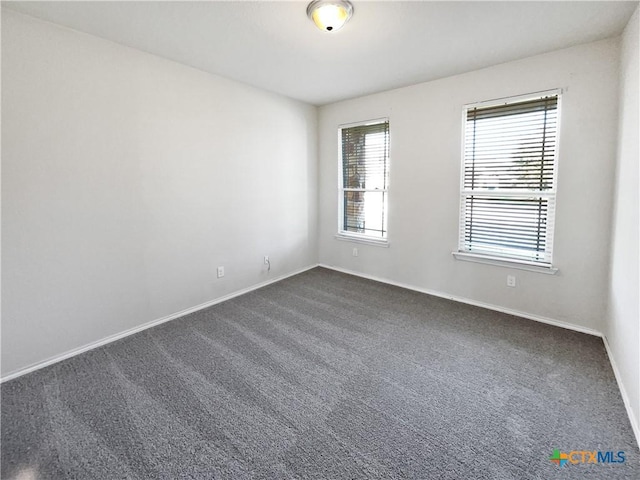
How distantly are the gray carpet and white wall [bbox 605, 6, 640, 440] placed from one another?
225 millimetres

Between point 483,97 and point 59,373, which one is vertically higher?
point 483,97

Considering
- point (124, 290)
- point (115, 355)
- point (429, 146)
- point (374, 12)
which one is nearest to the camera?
point (374, 12)

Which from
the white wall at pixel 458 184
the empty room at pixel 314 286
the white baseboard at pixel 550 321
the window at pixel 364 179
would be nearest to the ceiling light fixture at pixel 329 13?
the empty room at pixel 314 286

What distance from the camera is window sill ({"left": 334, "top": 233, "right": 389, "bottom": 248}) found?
417 centimetres

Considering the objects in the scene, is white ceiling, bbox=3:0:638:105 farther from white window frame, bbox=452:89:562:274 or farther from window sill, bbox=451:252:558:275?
window sill, bbox=451:252:558:275

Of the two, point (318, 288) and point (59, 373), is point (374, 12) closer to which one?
point (318, 288)

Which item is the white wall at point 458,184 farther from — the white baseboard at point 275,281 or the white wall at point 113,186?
the white wall at point 113,186

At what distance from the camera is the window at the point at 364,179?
4.11 meters

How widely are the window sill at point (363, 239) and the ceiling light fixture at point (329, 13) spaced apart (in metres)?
2.61

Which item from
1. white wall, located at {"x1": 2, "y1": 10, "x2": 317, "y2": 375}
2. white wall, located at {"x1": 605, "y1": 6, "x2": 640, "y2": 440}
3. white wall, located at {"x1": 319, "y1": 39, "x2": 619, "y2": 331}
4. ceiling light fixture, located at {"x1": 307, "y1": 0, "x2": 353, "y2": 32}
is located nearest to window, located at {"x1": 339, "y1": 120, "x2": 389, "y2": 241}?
white wall, located at {"x1": 319, "y1": 39, "x2": 619, "y2": 331}

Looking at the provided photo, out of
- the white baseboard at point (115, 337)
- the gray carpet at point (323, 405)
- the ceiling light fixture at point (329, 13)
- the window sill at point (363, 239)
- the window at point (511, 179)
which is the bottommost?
the gray carpet at point (323, 405)

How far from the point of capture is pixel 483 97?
314 centimetres

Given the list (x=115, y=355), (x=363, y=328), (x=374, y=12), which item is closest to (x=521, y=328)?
(x=363, y=328)

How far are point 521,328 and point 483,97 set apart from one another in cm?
228
